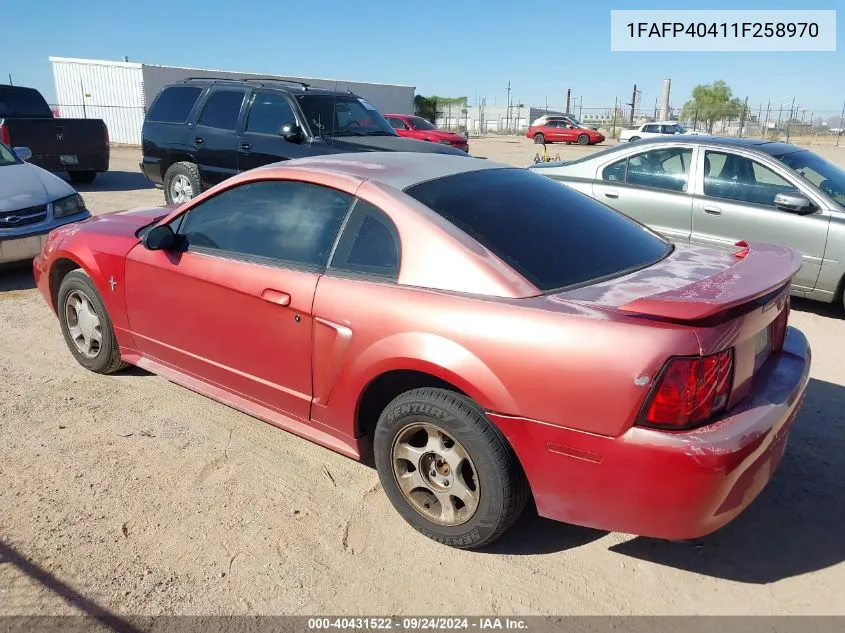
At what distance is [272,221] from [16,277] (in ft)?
16.9

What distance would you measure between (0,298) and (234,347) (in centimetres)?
418

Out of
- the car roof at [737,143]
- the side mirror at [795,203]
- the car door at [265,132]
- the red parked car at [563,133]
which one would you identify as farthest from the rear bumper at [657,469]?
the red parked car at [563,133]

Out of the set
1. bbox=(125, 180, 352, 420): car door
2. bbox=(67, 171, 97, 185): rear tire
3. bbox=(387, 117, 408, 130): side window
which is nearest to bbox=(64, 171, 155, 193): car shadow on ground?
bbox=(67, 171, 97, 185): rear tire

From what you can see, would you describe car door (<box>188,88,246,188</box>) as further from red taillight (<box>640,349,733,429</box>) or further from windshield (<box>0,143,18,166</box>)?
red taillight (<box>640,349,733,429</box>)

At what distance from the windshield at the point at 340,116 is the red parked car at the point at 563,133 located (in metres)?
28.8

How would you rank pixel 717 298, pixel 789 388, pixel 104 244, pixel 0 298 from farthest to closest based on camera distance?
pixel 0 298 → pixel 104 244 → pixel 789 388 → pixel 717 298

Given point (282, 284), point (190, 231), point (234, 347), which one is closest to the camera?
point (282, 284)

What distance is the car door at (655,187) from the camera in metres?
6.56

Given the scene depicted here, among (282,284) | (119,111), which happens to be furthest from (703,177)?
(119,111)

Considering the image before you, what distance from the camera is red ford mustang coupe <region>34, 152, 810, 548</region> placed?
229 centimetres

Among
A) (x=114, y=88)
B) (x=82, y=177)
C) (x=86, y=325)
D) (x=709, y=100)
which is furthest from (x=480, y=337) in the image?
(x=709, y=100)

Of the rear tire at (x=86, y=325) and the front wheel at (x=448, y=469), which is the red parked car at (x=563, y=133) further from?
the front wheel at (x=448, y=469)

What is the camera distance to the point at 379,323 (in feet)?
9.19

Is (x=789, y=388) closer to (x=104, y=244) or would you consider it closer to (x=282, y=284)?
(x=282, y=284)
